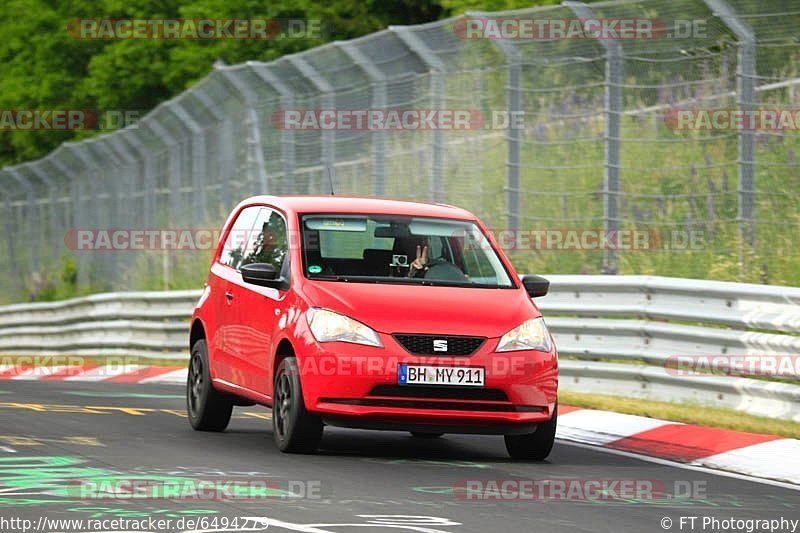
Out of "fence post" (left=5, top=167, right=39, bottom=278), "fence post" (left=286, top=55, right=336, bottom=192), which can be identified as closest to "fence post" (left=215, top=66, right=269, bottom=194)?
"fence post" (left=286, top=55, right=336, bottom=192)

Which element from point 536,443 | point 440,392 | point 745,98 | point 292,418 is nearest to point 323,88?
point 745,98

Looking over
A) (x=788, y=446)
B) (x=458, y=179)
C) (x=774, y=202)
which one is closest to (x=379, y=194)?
(x=458, y=179)

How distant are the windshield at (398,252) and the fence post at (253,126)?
11667 millimetres

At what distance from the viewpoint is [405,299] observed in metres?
12.0

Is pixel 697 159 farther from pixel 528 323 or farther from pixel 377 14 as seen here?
pixel 377 14

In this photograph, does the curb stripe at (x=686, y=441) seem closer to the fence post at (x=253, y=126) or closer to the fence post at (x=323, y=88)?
the fence post at (x=323, y=88)

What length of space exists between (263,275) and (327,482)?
2.32 m

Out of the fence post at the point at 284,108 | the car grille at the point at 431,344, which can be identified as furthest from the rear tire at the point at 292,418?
the fence post at the point at 284,108

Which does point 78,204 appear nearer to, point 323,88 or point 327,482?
point 323,88

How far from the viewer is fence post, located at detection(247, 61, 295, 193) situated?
23516 millimetres

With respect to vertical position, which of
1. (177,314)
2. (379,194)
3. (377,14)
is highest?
(377,14)

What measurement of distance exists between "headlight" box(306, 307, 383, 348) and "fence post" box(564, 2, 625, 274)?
234 inches

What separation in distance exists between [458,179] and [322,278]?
8.06 m

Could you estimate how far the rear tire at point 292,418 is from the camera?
11.8 meters
